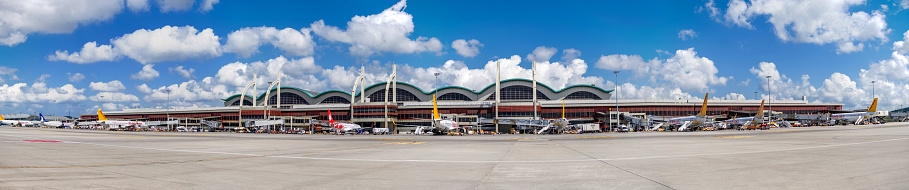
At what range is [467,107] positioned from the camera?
107 meters

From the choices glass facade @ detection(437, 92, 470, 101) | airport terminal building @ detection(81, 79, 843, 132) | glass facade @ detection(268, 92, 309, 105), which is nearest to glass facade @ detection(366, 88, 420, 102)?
airport terminal building @ detection(81, 79, 843, 132)

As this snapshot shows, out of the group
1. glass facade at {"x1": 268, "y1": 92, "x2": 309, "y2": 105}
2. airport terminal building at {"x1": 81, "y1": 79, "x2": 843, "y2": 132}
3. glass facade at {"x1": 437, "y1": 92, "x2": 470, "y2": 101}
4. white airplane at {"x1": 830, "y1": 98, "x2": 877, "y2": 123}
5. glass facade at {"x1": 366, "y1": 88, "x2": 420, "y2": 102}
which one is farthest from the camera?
glass facade at {"x1": 268, "y1": 92, "x2": 309, "y2": 105}

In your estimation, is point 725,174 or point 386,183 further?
point 725,174

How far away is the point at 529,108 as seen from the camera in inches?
3932

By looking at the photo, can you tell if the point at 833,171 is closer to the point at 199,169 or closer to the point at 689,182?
the point at 689,182

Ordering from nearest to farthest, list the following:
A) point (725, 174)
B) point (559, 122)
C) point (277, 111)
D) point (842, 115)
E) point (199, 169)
→ point (725, 174) → point (199, 169) → point (559, 122) → point (842, 115) → point (277, 111)

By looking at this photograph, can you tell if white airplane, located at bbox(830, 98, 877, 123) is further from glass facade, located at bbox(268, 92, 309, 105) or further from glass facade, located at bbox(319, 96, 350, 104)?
glass facade, located at bbox(268, 92, 309, 105)

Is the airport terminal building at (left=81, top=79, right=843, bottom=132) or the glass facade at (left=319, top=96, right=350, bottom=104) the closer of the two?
the airport terminal building at (left=81, top=79, right=843, bottom=132)

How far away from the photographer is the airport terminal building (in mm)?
100812

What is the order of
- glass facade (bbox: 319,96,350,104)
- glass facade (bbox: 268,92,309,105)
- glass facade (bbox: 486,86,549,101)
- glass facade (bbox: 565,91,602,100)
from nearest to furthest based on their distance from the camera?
1. glass facade (bbox: 486,86,549,101)
2. glass facade (bbox: 565,91,602,100)
3. glass facade (bbox: 319,96,350,104)
4. glass facade (bbox: 268,92,309,105)

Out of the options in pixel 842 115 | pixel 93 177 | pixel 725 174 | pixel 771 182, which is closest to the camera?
pixel 771 182

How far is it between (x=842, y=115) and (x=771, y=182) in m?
106

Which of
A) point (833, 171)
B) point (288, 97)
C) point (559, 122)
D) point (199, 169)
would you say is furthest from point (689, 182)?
point (288, 97)

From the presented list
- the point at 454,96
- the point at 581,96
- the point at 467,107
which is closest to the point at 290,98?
the point at 454,96
